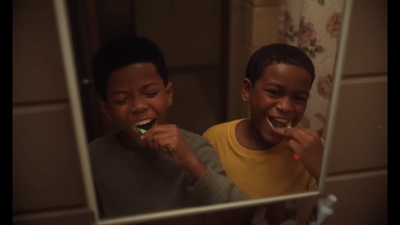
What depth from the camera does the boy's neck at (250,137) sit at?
60 cm

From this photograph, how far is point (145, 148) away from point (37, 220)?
228 mm

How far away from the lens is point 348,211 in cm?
70

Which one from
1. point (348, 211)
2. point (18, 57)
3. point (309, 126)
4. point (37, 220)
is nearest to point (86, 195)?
point (37, 220)

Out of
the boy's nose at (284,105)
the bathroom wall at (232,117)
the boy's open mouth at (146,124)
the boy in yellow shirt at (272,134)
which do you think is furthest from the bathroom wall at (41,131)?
the boy's nose at (284,105)

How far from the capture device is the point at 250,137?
61cm

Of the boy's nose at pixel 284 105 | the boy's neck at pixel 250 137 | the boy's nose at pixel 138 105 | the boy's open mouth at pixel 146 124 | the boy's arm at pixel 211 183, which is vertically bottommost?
the boy's arm at pixel 211 183

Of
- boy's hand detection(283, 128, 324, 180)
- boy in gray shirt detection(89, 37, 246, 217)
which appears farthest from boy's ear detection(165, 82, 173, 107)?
boy's hand detection(283, 128, 324, 180)

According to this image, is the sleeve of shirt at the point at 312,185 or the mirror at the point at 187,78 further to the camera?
the sleeve of shirt at the point at 312,185

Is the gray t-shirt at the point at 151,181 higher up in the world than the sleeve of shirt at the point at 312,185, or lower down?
higher up

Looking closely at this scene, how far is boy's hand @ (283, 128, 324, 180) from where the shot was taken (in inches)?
23.5

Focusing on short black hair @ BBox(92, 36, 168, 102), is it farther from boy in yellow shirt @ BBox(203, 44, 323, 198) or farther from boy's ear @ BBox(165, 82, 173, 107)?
boy in yellow shirt @ BBox(203, 44, 323, 198)

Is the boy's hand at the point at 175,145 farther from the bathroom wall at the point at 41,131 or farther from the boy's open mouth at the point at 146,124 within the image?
the bathroom wall at the point at 41,131

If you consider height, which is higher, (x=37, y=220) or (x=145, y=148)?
(x=145, y=148)

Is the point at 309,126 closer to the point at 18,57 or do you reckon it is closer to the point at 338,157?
the point at 338,157
